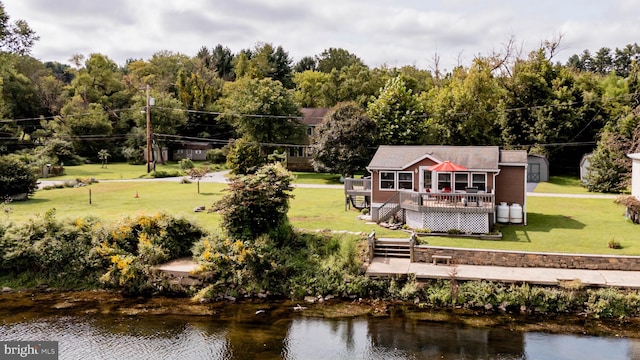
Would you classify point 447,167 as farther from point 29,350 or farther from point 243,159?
point 243,159

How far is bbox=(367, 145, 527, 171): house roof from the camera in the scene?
80.1 feet

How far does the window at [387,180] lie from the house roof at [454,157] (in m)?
0.42

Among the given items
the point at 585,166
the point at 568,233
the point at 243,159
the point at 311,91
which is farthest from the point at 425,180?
the point at 311,91

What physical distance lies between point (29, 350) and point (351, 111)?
29.4 m

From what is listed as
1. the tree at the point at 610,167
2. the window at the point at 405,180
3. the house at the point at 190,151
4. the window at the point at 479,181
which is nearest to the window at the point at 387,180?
the window at the point at 405,180

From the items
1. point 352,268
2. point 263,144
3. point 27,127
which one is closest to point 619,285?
point 352,268

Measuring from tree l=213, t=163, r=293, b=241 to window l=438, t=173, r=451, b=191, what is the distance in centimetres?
787

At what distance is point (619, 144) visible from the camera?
1380 inches

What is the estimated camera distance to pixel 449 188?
24.8 meters

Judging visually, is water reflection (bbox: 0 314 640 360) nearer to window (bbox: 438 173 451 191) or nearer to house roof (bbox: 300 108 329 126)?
window (bbox: 438 173 451 191)

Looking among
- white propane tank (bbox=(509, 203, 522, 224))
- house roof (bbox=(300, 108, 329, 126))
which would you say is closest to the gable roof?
white propane tank (bbox=(509, 203, 522, 224))

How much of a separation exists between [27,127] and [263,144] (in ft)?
98.3

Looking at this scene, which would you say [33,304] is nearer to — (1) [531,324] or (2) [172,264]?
(2) [172,264]

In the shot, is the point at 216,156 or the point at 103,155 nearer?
the point at 103,155
